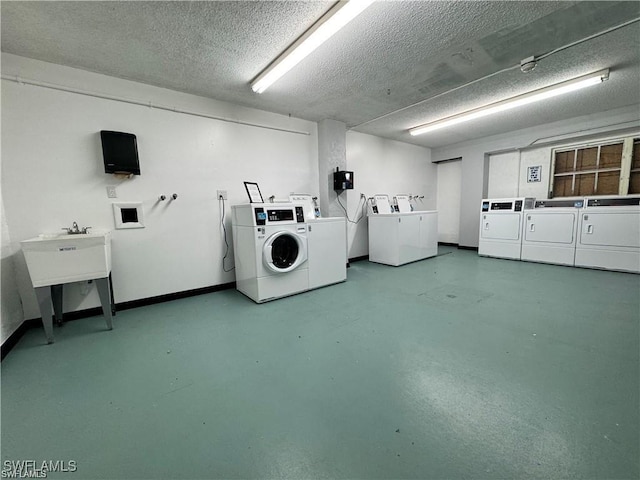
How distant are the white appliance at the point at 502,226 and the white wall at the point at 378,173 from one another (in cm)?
157

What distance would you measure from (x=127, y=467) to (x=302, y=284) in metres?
2.34

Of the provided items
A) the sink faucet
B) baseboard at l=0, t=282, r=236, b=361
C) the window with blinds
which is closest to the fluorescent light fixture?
the sink faucet

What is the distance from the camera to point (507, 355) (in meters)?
1.81

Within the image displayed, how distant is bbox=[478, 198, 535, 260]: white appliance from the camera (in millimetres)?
4746

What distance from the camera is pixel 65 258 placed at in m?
2.12

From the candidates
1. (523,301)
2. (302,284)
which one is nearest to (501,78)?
(523,301)

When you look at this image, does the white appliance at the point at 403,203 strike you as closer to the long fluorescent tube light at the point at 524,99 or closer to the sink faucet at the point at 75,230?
the long fluorescent tube light at the point at 524,99

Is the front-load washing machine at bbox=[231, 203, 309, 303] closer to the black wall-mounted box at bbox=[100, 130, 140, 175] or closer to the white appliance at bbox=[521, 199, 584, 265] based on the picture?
the black wall-mounted box at bbox=[100, 130, 140, 175]

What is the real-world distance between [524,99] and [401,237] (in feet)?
8.47

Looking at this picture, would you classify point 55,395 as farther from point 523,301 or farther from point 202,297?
point 523,301

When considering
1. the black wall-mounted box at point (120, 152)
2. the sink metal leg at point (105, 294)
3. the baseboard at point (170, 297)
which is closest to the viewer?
the sink metal leg at point (105, 294)

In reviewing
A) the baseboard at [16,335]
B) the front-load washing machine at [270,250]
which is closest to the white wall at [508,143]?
the front-load washing machine at [270,250]

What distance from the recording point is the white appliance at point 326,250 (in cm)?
337

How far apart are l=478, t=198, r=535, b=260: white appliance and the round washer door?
4.15 metres
